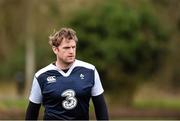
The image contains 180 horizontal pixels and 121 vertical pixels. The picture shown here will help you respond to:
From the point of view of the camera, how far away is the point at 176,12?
31406 mm

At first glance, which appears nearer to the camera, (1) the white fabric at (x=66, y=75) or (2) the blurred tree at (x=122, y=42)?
(1) the white fabric at (x=66, y=75)

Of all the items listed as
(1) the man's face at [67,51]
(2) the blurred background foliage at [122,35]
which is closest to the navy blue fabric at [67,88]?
(1) the man's face at [67,51]

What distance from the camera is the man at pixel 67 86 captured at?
6785mm

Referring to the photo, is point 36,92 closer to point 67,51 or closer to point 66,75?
point 66,75

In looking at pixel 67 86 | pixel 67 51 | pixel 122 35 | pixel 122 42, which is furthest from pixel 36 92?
Result: pixel 122 35

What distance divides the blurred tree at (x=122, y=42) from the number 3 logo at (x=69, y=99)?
24532mm

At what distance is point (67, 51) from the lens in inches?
265

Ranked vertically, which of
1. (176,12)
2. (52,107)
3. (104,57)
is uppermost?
(176,12)

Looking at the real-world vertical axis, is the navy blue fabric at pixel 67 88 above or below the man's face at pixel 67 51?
below

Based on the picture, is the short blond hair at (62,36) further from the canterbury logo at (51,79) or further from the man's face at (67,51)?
the canterbury logo at (51,79)

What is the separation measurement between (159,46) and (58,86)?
25868mm

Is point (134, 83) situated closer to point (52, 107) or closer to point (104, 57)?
point (104, 57)

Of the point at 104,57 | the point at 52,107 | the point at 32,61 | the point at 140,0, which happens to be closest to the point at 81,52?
the point at 104,57

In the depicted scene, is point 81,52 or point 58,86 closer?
point 58,86
